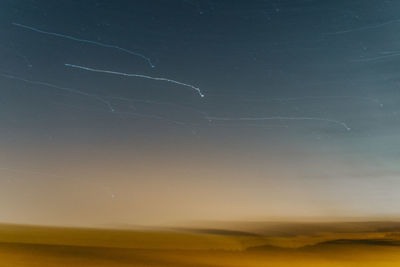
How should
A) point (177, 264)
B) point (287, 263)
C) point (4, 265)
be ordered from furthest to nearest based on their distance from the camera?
point (287, 263), point (177, 264), point (4, 265)

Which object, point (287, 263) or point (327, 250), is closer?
point (287, 263)

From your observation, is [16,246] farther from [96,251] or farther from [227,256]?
[227,256]

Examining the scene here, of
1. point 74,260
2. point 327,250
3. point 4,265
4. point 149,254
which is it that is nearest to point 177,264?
point 149,254

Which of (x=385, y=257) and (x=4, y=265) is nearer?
(x=4, y=265)

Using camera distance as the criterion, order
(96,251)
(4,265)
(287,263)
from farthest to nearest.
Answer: (96,251), (287,263), (4,265)

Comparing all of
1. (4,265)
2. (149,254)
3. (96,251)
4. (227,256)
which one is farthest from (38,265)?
(227,256)

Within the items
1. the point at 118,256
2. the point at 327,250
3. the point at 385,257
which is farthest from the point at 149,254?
the point at 385,257

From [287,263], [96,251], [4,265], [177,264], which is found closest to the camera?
[4,265]

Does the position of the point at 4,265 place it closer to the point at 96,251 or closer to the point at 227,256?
the point at 96,251

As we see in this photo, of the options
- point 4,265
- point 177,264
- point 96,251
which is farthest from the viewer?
point 96,251
